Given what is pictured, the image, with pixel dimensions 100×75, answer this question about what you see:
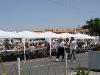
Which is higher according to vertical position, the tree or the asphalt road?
the tree

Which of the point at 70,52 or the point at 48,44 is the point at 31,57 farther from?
the point at 70,52

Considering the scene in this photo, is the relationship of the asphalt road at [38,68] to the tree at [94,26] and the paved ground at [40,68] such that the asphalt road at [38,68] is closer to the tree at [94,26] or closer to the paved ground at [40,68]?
the paved ground at [40,68]

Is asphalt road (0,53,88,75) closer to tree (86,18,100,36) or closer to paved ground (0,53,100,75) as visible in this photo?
paved ground (0,53,100,75)

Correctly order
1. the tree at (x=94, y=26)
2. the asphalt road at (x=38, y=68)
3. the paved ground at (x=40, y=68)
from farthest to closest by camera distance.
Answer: the tree at (x=94, y=26) → the paved ground at (x=40, y=68) → the asphalt road at (x=38, y=68)

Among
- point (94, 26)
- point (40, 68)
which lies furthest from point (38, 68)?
point (94, 26)

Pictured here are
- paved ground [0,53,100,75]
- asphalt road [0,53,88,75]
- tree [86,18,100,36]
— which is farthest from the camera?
tree [86,18,100,36]

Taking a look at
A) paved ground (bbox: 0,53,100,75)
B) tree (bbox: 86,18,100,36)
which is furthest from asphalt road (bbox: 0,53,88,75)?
tree (bbox: 86,18,100,36)

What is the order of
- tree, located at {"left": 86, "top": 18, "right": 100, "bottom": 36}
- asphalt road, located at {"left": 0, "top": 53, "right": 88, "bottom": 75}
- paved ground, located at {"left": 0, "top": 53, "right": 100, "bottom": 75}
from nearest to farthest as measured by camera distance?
asphalt road, located at {"left": 0, "top": 53, "right": 88, "bottom": 75}, paved ground, located at {"left": 0, "top": 53, "right": 100, "bottom": 75}, tree, located at {"left": 86, "top": 18, "right": 100, "bottom": 36}

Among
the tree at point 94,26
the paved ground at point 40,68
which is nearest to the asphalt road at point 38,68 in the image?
the paved ground at point 40,68

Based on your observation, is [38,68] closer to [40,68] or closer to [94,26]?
[40,68]

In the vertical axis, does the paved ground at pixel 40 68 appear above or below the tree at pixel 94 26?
below

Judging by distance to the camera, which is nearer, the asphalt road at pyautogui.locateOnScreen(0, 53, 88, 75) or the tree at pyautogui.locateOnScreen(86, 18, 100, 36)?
the asphalt road at pyautogui.locateOnScreen(0, 53, 88, 75)

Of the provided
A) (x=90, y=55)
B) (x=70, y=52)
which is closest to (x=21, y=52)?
(x=70, y=52)

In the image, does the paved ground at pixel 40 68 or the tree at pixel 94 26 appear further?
the tree at pixel 94 26
